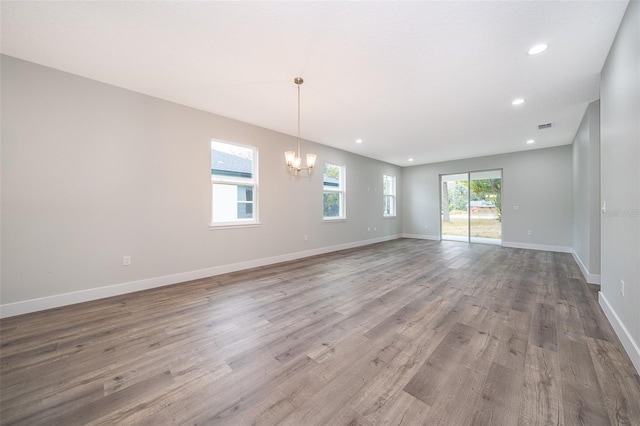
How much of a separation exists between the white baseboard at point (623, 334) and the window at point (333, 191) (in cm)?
461

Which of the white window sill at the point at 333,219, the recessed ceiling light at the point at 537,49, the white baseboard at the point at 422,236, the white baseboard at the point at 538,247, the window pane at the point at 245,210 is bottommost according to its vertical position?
the white baseboard at the point at 538,247

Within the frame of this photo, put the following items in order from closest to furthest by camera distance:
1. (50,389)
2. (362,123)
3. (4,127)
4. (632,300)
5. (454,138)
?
1. (50,389)
2. (632,300)
3. (4,127)
4. (362,123)
5. (454,138)

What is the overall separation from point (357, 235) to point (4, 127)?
639cm

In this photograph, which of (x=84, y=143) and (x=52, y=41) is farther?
(x=84, y=143)

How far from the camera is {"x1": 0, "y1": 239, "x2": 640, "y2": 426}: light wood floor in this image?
1.31 meters

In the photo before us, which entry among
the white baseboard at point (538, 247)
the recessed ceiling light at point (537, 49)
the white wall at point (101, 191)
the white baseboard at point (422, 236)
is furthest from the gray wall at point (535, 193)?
the white wall at point (101, 191)

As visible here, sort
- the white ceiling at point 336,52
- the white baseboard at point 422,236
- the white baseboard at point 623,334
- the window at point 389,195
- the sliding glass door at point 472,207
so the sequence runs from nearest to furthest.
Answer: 1. the white baseboard at point 623,334
2. the white ceiling at point 336,52
3. the sliding glass door at point 472,207
4. the white baseboard at point 422,236
5. the window at point 389,195

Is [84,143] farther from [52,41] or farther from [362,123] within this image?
[362,123]

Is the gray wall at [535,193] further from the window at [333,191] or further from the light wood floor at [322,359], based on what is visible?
the window at [333,191]

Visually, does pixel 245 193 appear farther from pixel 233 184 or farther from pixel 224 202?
pixel 224 202

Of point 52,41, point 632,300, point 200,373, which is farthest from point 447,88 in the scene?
point 52,41

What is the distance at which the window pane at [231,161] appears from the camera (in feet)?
13.3

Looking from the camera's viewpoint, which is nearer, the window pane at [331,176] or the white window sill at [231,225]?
the white window sill at [231,225]

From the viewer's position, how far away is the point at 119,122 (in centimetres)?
309
